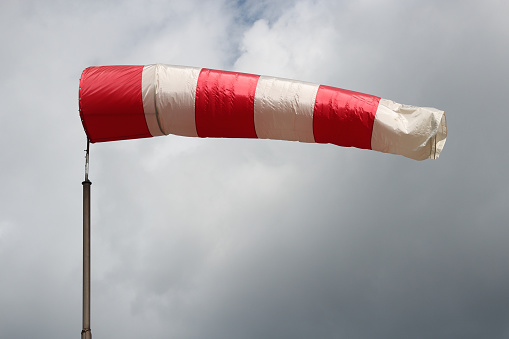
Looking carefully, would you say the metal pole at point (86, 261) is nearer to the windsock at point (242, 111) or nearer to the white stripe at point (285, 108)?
the windsock at point (242, 111)

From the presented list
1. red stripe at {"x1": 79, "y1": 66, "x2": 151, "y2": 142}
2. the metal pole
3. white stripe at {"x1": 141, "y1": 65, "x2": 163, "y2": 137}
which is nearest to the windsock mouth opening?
white stripe at {"x1": 141, "y1": 65, "x2": 163, "y2": 137}

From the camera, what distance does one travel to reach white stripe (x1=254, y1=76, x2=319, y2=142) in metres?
15.8

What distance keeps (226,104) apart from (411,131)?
12.3ft

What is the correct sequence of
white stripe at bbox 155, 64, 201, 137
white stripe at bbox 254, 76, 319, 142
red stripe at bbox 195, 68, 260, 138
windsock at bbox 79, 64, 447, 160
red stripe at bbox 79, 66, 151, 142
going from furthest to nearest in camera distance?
red stripe at bbox 79, 66, 151, 142 → white stripe at bbox 155, 64, 201, 137 → red stripe at bbox 195, 68, 260, 138 → white stripe at bbox 254, 76, 319, 142 → windsock at bbox 79, 64, 447, 160

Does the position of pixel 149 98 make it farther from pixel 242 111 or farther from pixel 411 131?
pixel 411 131

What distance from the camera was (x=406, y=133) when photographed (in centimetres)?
1530

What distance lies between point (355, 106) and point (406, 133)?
44.6 inches

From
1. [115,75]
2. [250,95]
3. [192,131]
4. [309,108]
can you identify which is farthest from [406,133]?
[115,75]

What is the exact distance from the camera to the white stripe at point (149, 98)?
16.3m

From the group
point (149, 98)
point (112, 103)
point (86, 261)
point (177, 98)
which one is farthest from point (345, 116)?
point (86, 261)

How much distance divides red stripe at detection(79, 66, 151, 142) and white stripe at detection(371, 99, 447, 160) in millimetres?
4925

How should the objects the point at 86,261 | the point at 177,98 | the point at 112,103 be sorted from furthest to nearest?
1. the point at 112,103
2. the point at 177,98
3. the point at 86,261

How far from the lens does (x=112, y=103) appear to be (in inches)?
645

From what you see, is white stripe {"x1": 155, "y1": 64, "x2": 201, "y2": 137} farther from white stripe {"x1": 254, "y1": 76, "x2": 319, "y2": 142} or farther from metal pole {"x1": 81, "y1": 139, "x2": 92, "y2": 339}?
metal pole {"x1": 81, "y1": 139, "x2": 92, "y2": 339}
